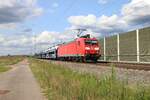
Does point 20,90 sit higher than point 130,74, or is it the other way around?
point 130,74

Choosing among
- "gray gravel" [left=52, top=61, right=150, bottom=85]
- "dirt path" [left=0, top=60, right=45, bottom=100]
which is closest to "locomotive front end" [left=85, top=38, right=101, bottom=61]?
"dirt path" [left=0, top=60, right=45, bottom=100]

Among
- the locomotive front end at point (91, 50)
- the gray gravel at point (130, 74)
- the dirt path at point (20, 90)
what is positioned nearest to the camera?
the gray gravel at point (130, 74)

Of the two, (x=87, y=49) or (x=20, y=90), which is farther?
(x=87, y=49)

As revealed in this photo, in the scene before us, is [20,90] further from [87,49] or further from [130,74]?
[87,49]

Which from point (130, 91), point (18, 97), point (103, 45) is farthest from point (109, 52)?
point (130, 91)

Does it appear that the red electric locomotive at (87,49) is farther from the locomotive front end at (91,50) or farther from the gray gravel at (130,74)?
the gray gravel at (130,74)

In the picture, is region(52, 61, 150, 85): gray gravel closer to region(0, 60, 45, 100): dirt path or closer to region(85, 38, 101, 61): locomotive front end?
region(0, 60, 45, 100): dirt path

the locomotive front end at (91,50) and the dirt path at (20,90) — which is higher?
the locomotive front end at (91,50)

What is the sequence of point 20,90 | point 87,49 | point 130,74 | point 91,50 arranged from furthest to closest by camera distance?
point 91,50 → point 87,49 → point 130,74 → point 20,90

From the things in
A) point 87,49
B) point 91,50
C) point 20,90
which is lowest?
point 20,90

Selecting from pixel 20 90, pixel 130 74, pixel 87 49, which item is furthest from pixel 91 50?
pixel 20 90

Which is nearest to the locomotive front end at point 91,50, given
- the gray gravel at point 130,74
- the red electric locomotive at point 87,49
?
the red electric locomotive at point 87,49

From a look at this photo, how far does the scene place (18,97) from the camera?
16.3 meters

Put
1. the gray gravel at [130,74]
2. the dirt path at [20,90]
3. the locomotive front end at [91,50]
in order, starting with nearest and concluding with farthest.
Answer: the gray gravel at [130,74] < the dirt path at [20,90] < the locomotive front end at [91,50]
